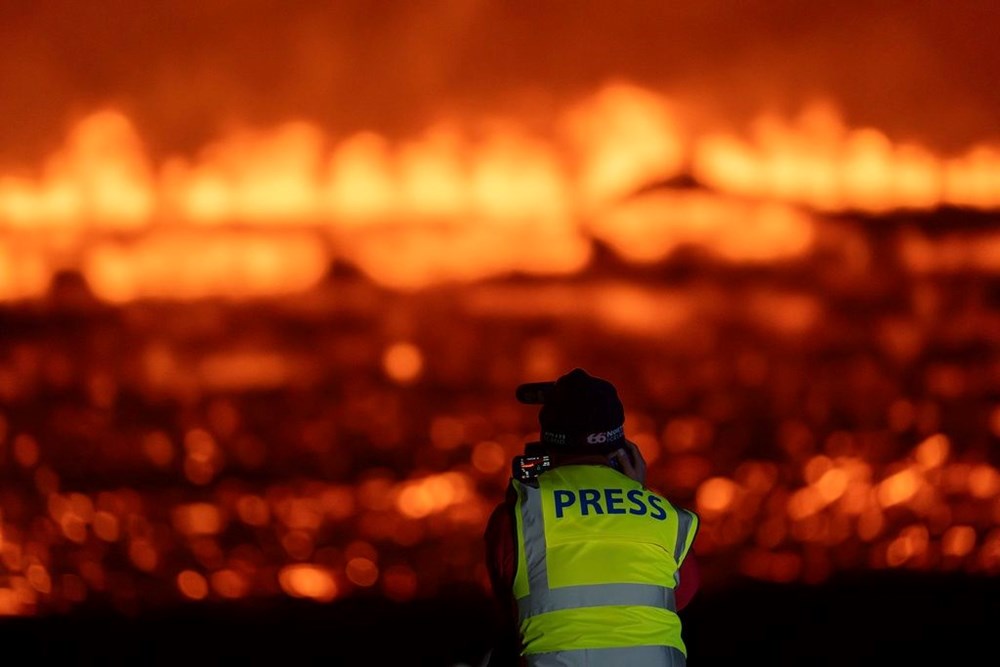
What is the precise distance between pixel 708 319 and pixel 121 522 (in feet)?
5.26

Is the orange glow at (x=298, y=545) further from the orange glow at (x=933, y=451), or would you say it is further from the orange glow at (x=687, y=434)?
the orange glow at (x=933, y=451)

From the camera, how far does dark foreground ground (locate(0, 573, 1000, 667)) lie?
130 inches

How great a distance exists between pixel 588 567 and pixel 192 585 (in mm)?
1992

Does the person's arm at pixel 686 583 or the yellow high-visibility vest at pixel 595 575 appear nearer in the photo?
the yellow high-visibility vest at pixel 595 575

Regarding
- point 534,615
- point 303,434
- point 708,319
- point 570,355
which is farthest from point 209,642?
point 534,615

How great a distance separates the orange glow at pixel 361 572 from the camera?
337cm

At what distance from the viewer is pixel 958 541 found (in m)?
3.46

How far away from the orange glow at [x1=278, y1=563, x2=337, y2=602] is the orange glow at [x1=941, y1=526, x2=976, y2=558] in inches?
64.1

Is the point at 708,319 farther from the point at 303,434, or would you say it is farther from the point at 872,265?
the point at 303,434

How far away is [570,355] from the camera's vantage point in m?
3.35

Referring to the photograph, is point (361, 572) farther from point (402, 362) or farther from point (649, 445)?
point (649, 445)

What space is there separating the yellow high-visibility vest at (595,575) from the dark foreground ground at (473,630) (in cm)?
170

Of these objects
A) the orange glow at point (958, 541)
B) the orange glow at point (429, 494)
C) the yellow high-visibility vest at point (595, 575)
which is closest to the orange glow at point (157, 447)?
the orange glow at point (429, 494)

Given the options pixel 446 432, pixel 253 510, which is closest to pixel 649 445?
pixel 446 432
